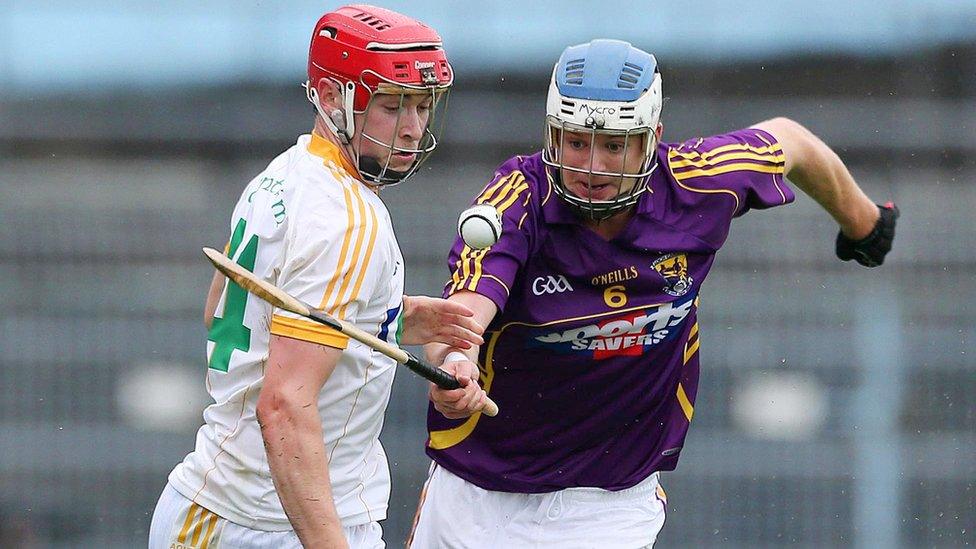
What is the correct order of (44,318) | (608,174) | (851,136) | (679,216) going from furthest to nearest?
1. (851,136)
2. (44,318)
3. (679,216)
4. (608,174)

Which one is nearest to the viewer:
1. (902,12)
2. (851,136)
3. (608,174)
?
(608,174)

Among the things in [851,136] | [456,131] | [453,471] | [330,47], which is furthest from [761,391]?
[330,47]

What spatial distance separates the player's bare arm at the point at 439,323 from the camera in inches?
133

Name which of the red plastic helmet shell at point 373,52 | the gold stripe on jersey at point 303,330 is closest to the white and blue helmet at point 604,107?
the red plastic helmet shell at point 373,52

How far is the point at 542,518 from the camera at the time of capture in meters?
3.98

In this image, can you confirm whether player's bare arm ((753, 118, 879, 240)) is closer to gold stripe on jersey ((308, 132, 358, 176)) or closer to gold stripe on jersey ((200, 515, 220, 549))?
gold stripe on jersey ((308, 132, 358, 176))

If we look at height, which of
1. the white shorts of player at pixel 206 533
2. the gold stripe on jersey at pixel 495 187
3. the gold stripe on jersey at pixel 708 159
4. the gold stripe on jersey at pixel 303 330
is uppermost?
the gold stripe on jersey at pixel 303 330

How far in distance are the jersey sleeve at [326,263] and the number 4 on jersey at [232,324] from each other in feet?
0.53

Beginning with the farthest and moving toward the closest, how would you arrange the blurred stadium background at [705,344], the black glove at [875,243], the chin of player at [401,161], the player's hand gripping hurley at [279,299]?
1. the blurred stadium background at [705,344]
2. the black glove at [875,243]
3. the chin of player at [401,161]
4. the player's hand gripping hurley at [279,299]

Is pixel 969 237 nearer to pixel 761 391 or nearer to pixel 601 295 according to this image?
pixel 761 391

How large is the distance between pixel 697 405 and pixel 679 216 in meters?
2.93

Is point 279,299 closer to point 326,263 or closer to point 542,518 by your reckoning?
point 326,263

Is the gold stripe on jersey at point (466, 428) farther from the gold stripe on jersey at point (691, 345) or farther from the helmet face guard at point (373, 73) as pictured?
the helmet face guard at point (373, 73)

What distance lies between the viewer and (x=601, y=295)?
3.78 m
